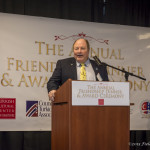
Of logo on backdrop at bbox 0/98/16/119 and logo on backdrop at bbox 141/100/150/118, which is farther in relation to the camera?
logo on backdrop at bbox 141/100/150/118

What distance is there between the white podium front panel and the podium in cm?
3

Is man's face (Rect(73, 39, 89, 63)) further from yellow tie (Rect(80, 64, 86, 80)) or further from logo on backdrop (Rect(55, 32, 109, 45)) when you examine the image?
logo on backdrop (Rect(55, 32, 109, 45))

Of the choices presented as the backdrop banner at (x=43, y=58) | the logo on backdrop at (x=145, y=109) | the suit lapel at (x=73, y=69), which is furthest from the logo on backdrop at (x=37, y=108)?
the logo on backdrop at (x=145, y=109)

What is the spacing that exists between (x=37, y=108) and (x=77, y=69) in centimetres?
150

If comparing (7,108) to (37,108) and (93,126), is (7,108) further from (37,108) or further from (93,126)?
(93,126)

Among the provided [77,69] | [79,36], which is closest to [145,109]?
[79,36]

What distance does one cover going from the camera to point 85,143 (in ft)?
6.80

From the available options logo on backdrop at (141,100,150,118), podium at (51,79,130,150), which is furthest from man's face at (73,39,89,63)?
logo on backdrop at (141,100,150,118)

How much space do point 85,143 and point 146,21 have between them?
11.5 ft

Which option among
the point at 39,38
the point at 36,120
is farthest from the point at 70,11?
the point at 36,120

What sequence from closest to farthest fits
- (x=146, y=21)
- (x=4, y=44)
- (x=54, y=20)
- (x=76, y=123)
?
(x=76, y=123), (x=4, y=44), (x=54, y=20), (x=146, y=21)

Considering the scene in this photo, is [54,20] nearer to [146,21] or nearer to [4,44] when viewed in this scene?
[4,44]

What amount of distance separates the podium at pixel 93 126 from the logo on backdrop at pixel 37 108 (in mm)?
1938

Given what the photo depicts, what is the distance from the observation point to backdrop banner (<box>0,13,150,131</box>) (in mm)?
4023
